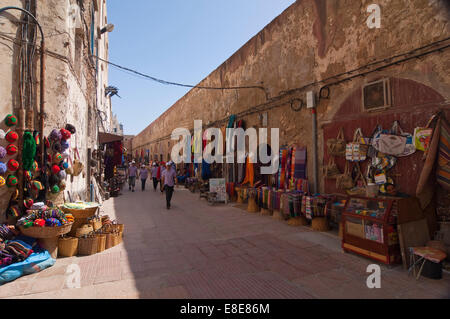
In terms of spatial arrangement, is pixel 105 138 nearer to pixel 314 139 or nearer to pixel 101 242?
pixel 101 242

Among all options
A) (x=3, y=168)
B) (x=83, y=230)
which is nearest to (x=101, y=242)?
(x=83, y=230)

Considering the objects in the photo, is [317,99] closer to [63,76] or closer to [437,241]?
[437,241]

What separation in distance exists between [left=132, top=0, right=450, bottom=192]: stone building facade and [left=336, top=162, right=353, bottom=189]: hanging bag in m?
0.63

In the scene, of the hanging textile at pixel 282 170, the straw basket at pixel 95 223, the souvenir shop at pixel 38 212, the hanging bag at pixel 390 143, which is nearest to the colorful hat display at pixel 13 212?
the souvenir shop at pixel 38 212

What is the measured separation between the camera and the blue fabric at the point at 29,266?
10.8 feet

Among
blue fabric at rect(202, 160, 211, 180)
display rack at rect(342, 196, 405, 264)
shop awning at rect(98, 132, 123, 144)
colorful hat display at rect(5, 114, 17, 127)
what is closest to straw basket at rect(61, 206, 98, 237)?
colorful hat display at rect(5, 114, 17, 127)

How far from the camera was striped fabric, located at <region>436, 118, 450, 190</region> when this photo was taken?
376 centimetres

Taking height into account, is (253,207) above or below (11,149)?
below

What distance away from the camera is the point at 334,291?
9.96ft

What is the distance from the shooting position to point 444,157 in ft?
12.5

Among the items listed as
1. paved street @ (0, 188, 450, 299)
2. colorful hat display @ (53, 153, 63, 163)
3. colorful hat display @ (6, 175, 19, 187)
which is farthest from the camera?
colorful hat display @ (53, 153, 63, 163)

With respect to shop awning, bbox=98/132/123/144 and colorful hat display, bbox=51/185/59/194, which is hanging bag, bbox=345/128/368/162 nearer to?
colorful hat display, bbox=51/185/59/194

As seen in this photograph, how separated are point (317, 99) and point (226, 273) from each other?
4.60 m

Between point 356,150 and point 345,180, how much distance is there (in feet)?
2.12
